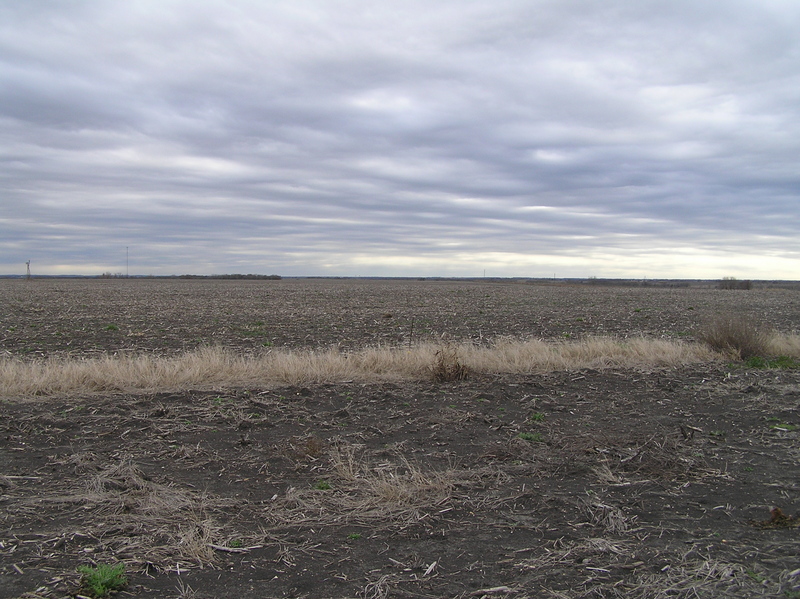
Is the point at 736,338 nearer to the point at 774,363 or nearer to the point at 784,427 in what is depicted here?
the point at 774,363

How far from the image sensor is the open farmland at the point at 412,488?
376cm

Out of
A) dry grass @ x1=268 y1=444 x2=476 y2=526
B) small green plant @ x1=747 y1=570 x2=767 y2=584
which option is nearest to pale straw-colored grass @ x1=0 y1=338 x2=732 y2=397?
dry grass @ x1=268 y1=444 x2=476 y2=526

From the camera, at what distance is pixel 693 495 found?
5.12m

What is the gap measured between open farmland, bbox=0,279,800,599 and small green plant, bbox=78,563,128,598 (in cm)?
10

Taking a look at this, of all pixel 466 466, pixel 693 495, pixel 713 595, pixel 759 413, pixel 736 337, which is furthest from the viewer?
pixel 736 337

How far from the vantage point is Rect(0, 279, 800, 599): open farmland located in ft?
12.3

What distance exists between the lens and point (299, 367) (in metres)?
9.73

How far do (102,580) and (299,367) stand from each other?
20.4ft

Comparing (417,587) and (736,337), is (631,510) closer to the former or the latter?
(417,587)

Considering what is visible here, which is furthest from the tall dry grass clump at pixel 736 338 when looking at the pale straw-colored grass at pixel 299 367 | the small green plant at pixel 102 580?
the small green plant at pixel 102 580

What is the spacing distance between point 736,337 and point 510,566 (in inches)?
432

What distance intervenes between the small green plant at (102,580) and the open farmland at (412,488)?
10 centimetres

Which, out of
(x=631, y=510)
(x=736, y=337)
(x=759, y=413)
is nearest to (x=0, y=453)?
(x=631, y=510)

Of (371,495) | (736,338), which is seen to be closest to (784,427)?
(371,495)
